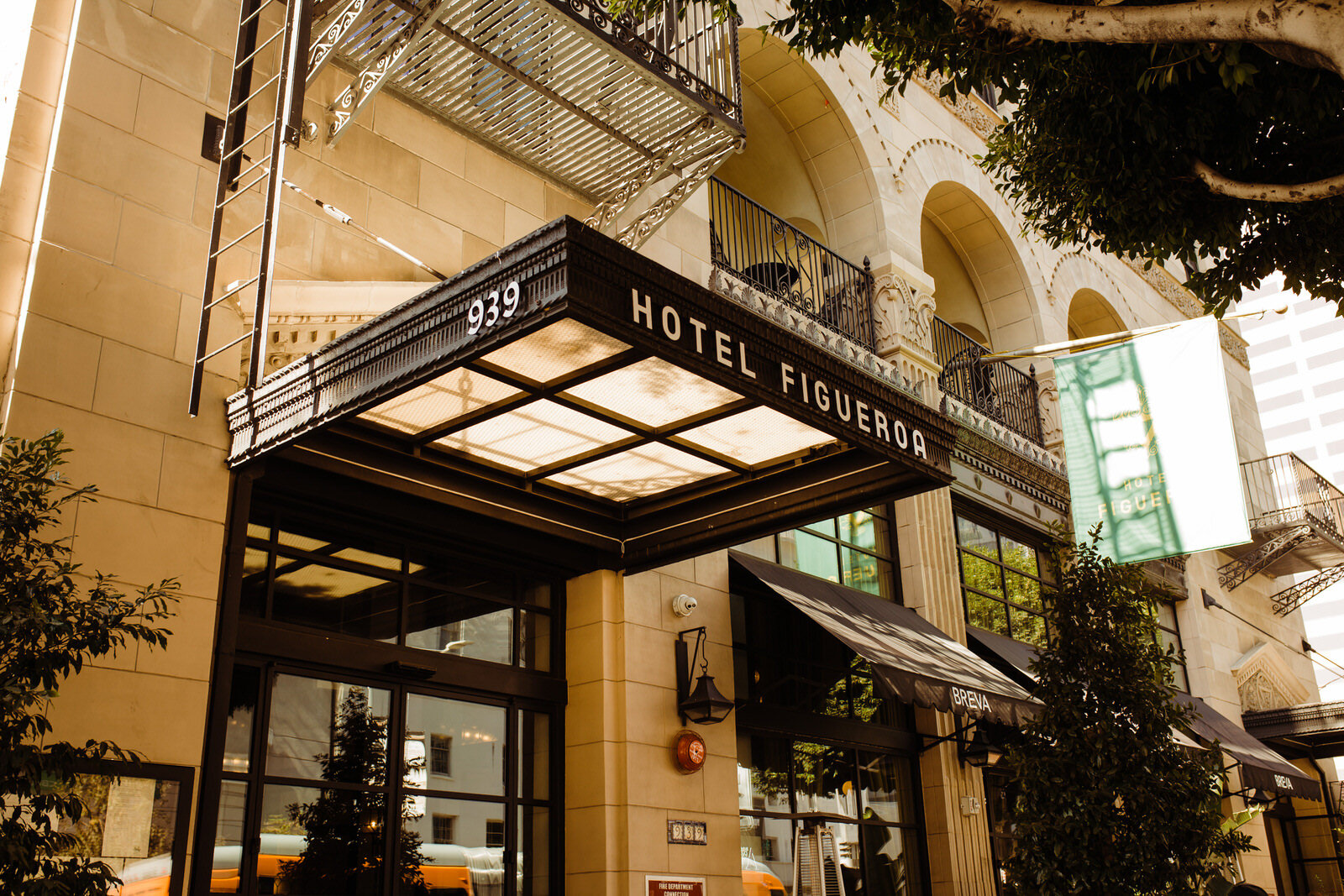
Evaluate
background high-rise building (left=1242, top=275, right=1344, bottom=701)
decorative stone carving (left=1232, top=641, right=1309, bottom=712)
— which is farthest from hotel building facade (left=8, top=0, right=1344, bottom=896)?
background high-rise building (left=1242, top=275, right=1344, bottom=701)

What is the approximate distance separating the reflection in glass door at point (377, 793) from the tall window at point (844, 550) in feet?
12.9

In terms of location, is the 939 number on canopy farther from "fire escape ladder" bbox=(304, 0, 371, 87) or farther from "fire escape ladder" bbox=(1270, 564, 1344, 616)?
"fire escape ladder" bbox=(1270, 564, 1344, 616)

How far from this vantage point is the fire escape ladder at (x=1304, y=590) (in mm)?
24859

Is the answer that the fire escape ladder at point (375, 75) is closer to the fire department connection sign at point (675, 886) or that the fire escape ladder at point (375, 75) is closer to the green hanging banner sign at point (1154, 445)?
the fire department connection sign at point (675, 886)

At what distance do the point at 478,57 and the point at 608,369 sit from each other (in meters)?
3.79

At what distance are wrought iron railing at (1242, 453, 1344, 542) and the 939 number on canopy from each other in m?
22.0

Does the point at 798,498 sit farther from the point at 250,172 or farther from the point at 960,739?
the point at 960,739

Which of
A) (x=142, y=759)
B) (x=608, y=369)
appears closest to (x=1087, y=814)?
(x=608, y=369)

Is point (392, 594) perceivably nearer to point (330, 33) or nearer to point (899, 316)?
point (330, 33)

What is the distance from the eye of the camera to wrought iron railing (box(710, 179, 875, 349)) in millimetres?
13414

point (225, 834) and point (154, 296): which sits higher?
point (154, 296)

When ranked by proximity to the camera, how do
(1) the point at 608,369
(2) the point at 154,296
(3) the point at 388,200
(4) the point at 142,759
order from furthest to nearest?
(3) the point at 388,200 < (2) the point at 154,296 < (1) the point at 608,369 < (4) the point at 142,759

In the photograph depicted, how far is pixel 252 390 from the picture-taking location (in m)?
7.21

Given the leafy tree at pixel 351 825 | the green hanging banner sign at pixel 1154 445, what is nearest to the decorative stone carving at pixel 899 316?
the green hanging banner sign at pixel 1154 445
